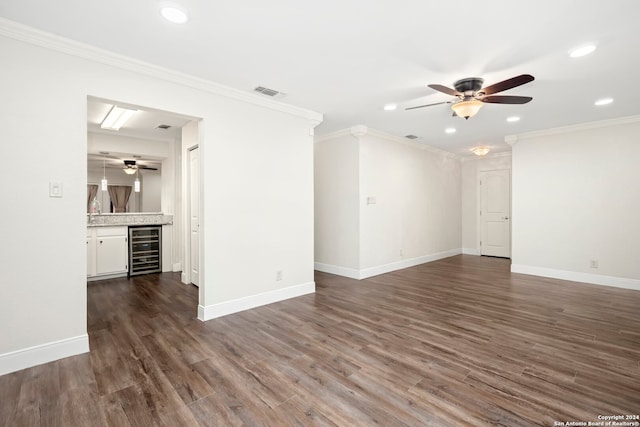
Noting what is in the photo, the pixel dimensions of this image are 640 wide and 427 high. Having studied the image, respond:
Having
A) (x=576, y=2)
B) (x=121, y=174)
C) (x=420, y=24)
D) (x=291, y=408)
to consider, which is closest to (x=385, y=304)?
(x=291, y=408)

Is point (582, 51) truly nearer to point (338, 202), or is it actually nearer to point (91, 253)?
point (338, 202)

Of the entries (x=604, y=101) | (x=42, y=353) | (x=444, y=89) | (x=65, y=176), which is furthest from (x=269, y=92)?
(x=604, y=101)

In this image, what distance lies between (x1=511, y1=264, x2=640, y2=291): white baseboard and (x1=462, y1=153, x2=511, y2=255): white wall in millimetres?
2293

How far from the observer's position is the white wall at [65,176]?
2.33 meters

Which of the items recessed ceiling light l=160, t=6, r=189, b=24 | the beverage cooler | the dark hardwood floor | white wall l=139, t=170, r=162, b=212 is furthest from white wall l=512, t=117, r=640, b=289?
white wall l=139, t=170, r=162, b=212

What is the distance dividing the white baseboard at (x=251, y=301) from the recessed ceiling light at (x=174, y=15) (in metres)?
2.78

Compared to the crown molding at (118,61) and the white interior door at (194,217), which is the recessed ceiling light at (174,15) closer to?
the crown molding at (118,61)

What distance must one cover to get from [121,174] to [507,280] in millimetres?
9943

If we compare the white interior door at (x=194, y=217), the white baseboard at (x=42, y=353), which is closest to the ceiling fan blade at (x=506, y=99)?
the white interior door at (x=194, y=217)

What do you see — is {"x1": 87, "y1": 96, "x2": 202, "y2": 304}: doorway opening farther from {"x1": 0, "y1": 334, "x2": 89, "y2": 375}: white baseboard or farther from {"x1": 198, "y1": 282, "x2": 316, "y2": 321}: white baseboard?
{"x1": 0, "y1": 334, "x2": 89, "y2": 375}: white baseboard

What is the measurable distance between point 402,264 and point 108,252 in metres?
5.55

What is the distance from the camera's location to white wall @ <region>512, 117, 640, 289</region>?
189 inches

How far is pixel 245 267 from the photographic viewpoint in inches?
147

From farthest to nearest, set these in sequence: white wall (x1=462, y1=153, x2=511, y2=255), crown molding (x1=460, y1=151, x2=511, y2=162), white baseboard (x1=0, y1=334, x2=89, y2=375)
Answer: white wall (x1=462, y1=153, x2=511, y2=255) < crown molding (x1=460, y1=151, x2=511, y2=162) < white baseboard (x1=0, y1=334, x2=89, y2=375)
